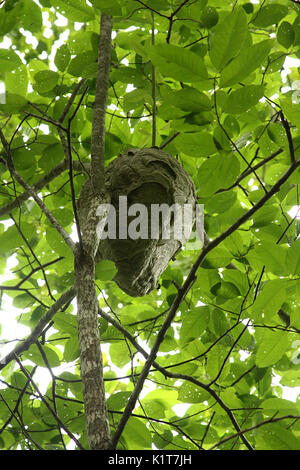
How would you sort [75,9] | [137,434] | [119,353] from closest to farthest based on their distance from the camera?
[137,434], [75,9], [119,353]

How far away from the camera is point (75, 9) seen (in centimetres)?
254

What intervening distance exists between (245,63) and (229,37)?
99 millimetres

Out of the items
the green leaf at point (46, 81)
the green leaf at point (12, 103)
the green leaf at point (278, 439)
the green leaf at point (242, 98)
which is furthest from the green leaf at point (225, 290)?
the green leaf at point (46, 81)

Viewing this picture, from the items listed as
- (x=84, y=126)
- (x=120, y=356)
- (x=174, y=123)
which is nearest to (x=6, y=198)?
(x=84, y=126)

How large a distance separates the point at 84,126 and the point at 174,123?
1171 mm

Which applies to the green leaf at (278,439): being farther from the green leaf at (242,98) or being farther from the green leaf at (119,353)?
the green leaf at (119,353)

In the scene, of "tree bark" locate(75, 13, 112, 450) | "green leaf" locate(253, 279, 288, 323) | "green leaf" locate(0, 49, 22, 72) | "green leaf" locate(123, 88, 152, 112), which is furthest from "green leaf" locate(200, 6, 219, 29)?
"green leaf" locate(253, 279, 288, 323)

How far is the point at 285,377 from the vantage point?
2.92m

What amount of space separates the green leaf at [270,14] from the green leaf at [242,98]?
35.9 inches

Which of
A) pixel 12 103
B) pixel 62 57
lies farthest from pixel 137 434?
pixel 62 57

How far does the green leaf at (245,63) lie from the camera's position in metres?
1.44

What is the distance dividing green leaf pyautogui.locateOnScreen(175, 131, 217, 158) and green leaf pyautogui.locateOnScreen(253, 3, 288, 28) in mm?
910

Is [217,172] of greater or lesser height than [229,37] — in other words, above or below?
below

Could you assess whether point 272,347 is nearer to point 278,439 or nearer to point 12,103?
point 278,439
